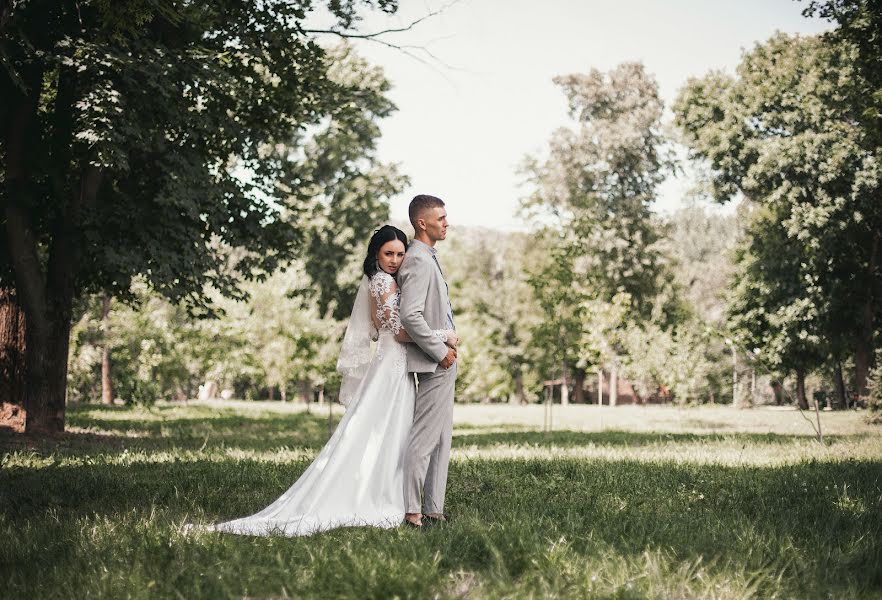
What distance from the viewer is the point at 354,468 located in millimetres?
5652

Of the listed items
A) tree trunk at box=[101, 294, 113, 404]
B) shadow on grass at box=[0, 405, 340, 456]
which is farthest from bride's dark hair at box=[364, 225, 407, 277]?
tree trunk at box=[101, 294, 113, 404]

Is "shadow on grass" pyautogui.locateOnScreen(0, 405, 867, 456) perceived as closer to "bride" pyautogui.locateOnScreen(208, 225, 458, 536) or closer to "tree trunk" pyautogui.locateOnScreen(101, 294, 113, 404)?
"bride" pyautogui.locateOnScreen(208, 225, 458, 536)

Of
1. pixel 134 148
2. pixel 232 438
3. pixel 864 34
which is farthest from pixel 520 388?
pixel 134 148

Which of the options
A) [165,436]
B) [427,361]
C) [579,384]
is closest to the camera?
[427,361]

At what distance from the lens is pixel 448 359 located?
223 inches

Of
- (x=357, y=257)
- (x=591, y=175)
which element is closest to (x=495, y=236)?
(x=591, y=175)

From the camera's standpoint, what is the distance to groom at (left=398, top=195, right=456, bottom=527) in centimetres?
553

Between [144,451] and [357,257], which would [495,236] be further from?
[144,451]

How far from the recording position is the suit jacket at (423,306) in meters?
5.50

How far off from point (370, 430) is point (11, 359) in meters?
12.0

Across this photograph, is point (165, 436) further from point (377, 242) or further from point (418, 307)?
point (418, 307)

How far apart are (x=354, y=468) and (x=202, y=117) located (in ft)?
28.2

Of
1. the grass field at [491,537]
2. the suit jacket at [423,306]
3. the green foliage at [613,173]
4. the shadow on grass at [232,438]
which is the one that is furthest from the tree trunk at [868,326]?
the suit jacket at [423,306]

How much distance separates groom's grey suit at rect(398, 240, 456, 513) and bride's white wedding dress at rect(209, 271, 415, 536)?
0.36 ft
